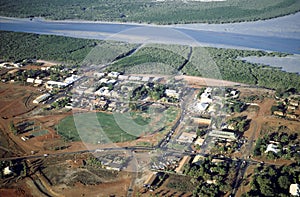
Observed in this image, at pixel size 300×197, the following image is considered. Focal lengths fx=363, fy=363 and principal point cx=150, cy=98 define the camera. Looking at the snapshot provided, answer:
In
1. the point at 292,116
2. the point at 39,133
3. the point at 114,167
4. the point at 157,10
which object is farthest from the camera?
the point at 157,10

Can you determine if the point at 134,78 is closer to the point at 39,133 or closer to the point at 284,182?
the point at 39,133

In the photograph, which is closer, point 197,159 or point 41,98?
point 197,159

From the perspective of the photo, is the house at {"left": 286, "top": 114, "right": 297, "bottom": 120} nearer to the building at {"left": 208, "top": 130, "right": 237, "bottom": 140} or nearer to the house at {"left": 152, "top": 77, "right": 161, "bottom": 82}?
the building at {"left": 208, "top": 130, "right": 237, "bottom": 140}

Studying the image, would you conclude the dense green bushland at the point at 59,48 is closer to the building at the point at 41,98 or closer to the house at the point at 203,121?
the building at the point at 41,98

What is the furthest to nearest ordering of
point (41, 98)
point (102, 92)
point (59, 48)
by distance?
1. point (59, 48)
2. point (102, 92)
3. point (41, 98)

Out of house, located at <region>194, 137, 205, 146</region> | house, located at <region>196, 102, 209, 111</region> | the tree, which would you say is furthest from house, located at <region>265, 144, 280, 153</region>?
house, located at <region>196, 102, 209, 111</region>

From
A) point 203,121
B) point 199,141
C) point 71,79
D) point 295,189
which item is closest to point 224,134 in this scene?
point 199,141

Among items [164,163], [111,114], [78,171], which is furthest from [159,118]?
[78,171]

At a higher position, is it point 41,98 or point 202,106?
point 202,106
